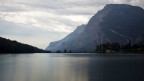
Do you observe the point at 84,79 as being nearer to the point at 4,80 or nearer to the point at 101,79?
the point at 101,79

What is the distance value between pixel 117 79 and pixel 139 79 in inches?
165

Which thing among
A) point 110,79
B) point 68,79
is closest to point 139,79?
point 110,79

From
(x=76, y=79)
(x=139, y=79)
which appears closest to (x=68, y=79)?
(x=76, y=79)

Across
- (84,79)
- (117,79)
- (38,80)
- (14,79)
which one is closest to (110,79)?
(117,79)

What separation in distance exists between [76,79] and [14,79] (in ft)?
40.6

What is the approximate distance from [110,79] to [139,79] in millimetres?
5545

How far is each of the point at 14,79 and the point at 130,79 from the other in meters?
22.8

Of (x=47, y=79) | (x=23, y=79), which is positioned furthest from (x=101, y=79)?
(x=23, y=79)

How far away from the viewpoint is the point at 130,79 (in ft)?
191

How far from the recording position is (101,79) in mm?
59469

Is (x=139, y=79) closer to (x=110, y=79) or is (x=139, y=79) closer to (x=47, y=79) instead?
(x=110, y=79)

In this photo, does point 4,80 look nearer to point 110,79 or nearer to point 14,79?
point 14,79

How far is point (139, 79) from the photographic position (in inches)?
2266

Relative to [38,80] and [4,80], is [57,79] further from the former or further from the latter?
[4,80]
